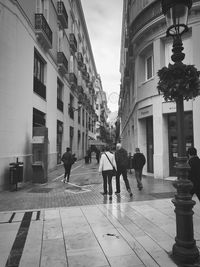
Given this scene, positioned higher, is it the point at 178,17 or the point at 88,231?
the point at 178,17

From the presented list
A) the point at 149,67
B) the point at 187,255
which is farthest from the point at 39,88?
the point at 187,255

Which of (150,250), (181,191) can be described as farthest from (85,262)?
(181,191)

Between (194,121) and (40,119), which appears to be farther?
(40,119)

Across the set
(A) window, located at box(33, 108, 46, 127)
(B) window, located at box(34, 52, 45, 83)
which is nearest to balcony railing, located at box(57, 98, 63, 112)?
(A) window, located at box(33, 108, 46, 127)

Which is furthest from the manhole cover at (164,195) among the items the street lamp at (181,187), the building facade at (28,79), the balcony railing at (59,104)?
the balcony railing at (59,104)

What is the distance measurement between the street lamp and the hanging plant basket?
72 millimetres

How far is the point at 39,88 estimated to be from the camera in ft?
53.3

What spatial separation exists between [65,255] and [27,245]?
899mm

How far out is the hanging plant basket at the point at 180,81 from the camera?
3.96m

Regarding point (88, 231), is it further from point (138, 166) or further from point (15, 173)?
point (15, 173)

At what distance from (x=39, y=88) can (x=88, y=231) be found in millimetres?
12547

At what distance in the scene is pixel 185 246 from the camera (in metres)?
3.76

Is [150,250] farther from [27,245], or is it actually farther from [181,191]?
[27,245]

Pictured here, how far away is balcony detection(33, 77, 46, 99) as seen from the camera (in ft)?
50.8
